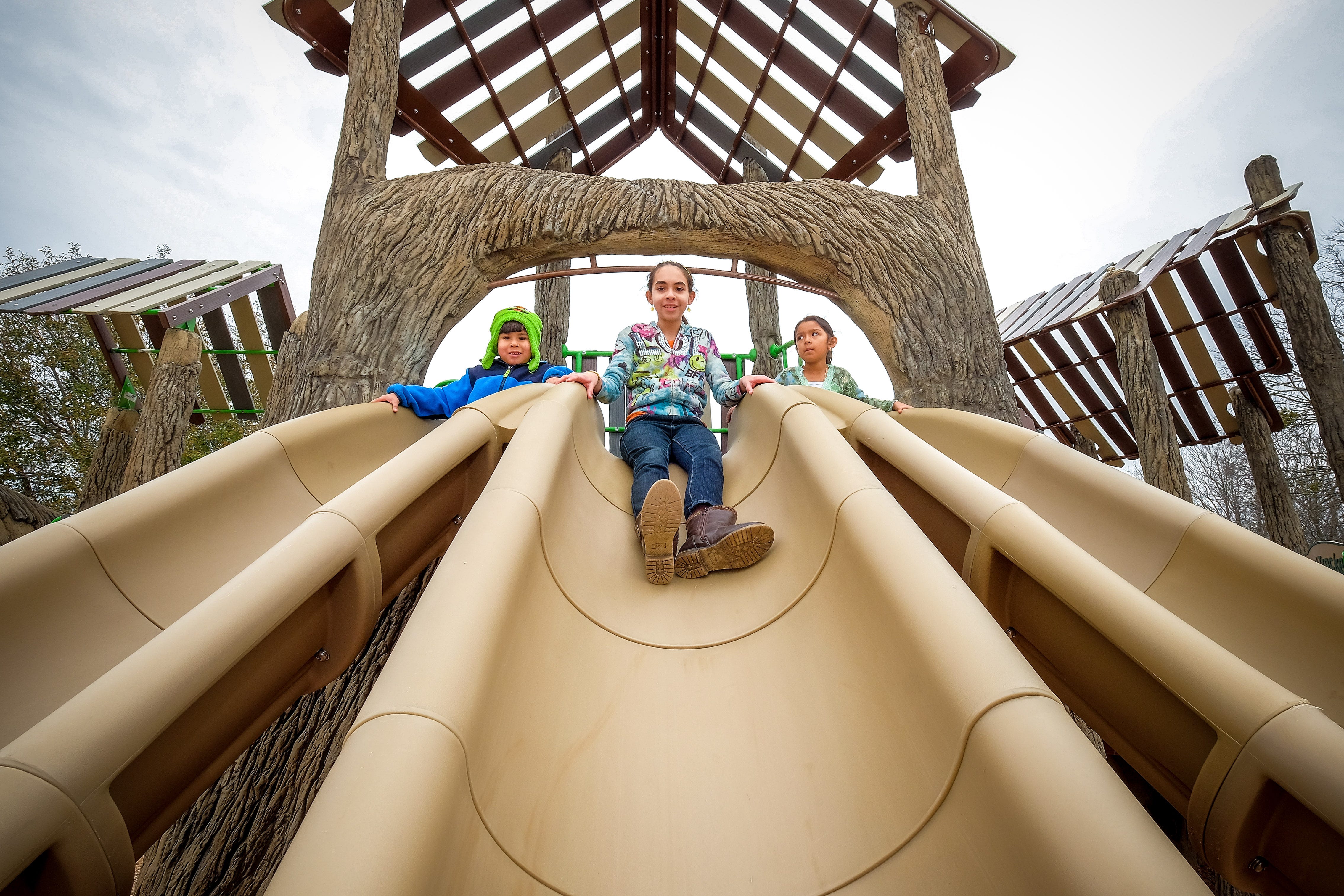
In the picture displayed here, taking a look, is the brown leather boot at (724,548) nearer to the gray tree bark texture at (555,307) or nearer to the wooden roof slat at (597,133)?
the gray tree bark texture at (555,307)

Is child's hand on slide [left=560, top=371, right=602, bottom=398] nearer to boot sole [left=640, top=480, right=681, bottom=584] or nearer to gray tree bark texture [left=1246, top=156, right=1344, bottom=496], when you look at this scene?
boot sole [left=640, top=480, right=681, bottom=584]

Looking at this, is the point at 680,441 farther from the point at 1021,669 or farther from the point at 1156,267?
the point at 1156,267

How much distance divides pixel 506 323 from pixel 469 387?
379 mm

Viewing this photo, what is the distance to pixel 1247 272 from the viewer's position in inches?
256

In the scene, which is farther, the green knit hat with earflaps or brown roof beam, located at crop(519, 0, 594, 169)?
brown roof beam, located at crop(519, 0, 594, 169)

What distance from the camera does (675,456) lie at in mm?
2637

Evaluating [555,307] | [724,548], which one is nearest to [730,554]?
[724,548]

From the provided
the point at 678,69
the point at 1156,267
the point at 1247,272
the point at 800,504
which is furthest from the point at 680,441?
the point at 1247,272

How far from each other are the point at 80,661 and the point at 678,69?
6.97m

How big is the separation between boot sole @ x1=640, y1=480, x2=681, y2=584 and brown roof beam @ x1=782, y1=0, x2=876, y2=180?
483 cm

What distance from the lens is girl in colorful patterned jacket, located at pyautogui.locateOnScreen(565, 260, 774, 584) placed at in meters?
1.91

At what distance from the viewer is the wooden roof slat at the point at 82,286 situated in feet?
17.8

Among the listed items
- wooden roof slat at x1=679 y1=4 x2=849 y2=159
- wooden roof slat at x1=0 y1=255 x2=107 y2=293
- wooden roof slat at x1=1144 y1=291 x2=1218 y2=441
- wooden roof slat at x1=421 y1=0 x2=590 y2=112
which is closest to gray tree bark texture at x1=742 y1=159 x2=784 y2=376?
wooden roof slat at x1=679 y1=4 x2=849 y2=159

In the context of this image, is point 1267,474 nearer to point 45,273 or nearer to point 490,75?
point 490,75
